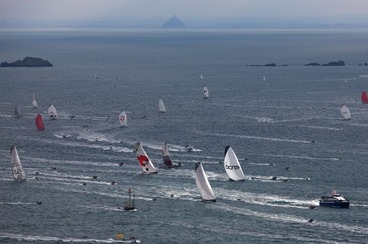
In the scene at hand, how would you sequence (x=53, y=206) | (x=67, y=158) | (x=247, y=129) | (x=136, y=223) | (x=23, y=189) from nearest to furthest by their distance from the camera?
(x=136, y=223), (x=53, y=206), (x=23, y=189), (x=67, y=158), (x=247, y=129)

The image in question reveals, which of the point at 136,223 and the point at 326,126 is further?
the point at 326,126

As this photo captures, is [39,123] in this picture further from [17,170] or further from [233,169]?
[233,169]

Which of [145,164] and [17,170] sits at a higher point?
[145,164]

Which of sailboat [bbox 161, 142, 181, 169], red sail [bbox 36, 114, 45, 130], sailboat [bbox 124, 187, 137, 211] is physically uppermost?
red sail [bbox 36, 114, 45, 130]

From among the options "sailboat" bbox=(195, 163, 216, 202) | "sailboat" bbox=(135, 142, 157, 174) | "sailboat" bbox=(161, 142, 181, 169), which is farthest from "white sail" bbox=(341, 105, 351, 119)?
"sailboat" bbox=(195, 163, 216, 202)

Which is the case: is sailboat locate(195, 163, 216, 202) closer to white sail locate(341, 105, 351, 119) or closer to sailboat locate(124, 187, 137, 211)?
sailboat locate(124, 187, 137, 211)

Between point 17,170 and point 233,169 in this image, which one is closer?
point 17,170

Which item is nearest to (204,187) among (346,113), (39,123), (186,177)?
(186,177)

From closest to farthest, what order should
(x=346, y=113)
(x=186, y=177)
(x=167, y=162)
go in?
(x=186, y=177) < (x=167, y=162) < (x=346, y=113)

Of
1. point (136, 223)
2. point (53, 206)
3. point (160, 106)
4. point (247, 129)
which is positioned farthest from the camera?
point (160, 106)

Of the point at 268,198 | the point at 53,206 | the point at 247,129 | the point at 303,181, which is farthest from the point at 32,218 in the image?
the point at 247,129

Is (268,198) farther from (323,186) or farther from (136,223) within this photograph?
(136,223)
